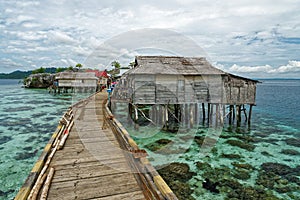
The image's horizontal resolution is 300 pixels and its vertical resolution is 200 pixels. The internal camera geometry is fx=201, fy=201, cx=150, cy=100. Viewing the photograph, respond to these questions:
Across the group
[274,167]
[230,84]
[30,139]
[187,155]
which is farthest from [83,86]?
[274,167]

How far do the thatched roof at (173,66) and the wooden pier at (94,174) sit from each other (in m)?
7.96

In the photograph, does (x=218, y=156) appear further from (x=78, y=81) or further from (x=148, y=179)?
(x=78, y=81)

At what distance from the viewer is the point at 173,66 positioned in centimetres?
1482

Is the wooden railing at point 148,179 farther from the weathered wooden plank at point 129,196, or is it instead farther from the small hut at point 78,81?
the small hut at point 78,81

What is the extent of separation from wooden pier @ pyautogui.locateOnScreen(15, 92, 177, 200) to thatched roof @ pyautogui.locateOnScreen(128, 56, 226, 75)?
796 centimetres

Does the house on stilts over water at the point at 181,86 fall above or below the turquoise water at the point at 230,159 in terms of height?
above

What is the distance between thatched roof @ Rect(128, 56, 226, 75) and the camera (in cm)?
1384

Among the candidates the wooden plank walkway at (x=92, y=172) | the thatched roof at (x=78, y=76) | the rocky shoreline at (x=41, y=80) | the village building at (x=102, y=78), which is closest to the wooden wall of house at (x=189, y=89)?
the wooden plank walkway at (x=92, y=172)

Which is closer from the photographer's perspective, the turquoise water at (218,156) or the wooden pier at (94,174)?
the wooden pier at (94,174)

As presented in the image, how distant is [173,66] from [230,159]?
301 inches

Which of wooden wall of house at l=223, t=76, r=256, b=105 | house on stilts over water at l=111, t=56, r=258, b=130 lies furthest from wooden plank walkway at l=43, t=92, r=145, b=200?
wooden wall of house at l=223, t=76, r=256, b=105

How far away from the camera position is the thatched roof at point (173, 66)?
13842 millimetres

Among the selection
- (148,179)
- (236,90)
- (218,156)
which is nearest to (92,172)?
(148,179)

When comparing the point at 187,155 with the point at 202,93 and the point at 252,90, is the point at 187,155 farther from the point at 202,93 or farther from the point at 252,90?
the point at 252,90
